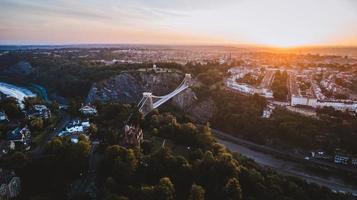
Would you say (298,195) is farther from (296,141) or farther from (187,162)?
(296,141)

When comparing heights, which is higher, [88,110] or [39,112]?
[88,110]

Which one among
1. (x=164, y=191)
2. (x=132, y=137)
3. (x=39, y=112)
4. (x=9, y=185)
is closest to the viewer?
(x=164, y=191)

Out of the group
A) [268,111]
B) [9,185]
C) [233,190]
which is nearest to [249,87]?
[268,111]

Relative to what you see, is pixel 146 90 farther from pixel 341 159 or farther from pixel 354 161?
pixel 354 161

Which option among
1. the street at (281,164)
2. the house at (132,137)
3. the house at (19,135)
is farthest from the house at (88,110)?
the street at (281,164)

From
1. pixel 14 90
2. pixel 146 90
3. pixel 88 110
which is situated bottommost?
→ pixel 14 90

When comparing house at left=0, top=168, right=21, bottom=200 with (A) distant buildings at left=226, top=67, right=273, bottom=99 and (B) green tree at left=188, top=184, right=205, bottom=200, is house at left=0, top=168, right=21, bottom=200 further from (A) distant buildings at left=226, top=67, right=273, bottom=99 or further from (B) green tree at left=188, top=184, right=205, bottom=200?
(A) distant buildings at left=226, top=67, right=273, bottom=99

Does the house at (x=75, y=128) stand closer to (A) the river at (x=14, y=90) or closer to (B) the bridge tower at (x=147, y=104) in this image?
(B) the bridge tower at (x=147, y=104)
